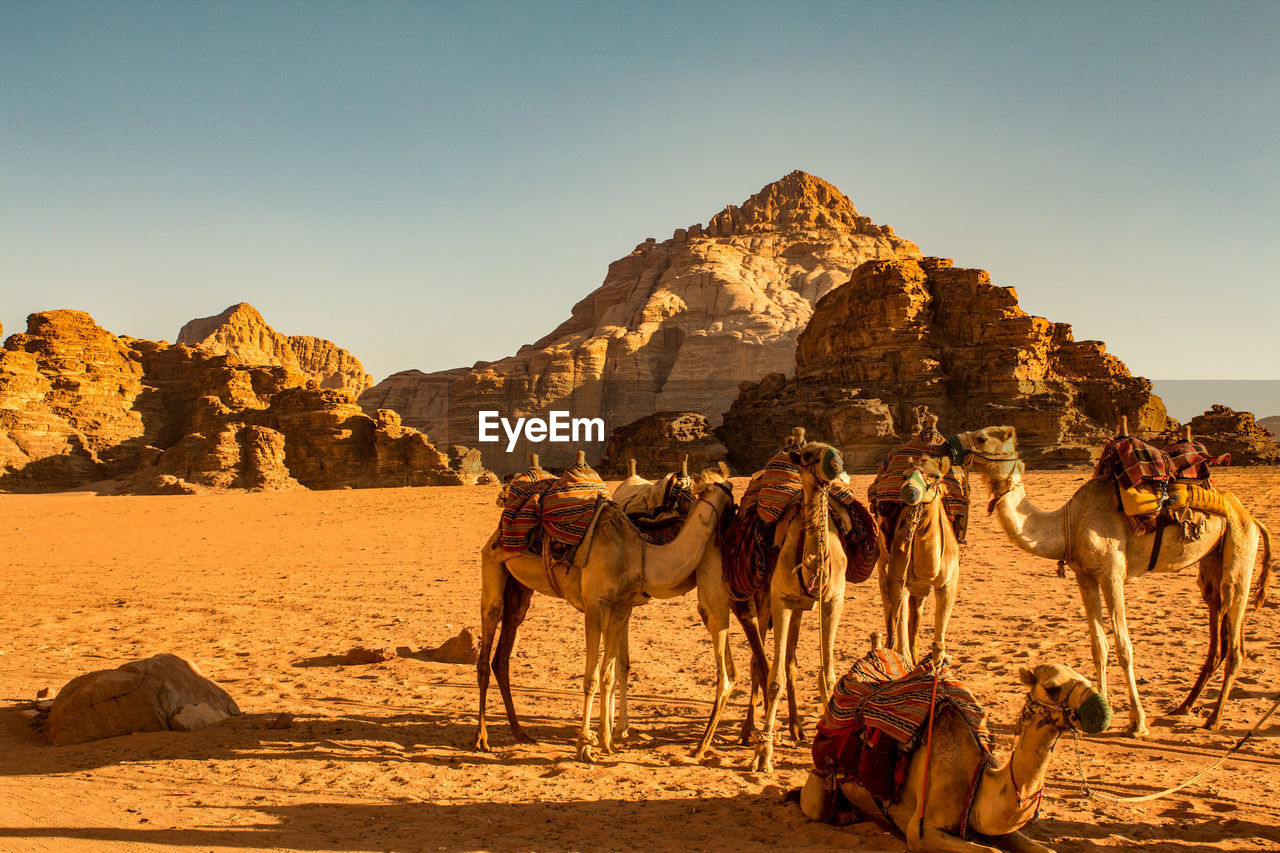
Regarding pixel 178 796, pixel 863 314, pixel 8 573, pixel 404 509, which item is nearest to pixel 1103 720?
pixel 178 796

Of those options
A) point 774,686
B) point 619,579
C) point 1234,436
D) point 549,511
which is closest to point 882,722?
point 774,686

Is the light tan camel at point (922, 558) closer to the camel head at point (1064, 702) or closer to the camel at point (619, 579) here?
the camel at point (619, 579)

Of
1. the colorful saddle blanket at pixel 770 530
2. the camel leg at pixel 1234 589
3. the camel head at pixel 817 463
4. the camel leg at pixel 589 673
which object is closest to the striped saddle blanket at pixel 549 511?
the camel leg at pixel 589 673

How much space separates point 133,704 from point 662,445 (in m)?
47.0

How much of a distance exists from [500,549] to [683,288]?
11087 centimetres

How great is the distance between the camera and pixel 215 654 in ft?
34.5

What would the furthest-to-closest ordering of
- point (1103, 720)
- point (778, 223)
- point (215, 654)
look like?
point (778, 223) → point (215, 654) → point (1103, 720)

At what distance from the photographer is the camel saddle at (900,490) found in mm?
6531

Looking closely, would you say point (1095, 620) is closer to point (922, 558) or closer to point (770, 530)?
point (922, 558)

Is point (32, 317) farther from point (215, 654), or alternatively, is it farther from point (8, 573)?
point (215, 654)

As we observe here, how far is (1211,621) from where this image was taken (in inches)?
277

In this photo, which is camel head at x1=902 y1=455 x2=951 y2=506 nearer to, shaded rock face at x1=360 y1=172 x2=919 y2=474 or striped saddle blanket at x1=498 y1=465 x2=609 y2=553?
striped saddle blanket at x1=498 y1=465 x2=609 y2=553

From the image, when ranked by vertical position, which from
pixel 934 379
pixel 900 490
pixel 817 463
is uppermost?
pixel 934 379

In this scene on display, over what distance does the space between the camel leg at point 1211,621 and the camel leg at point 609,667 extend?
4363mm
